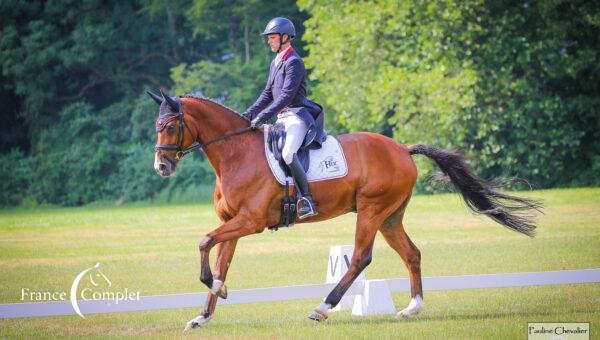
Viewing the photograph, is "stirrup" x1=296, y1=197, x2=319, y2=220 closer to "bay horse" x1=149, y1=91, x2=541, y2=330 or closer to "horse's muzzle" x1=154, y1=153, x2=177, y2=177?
"bay horse" x1=149, y1=91, x2=541, y2=330

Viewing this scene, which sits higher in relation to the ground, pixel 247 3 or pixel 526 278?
pixel 247 3

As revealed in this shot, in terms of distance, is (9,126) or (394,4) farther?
(9,126)

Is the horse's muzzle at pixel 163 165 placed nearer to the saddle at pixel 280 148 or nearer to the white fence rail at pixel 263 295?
the saddle at pixel 280 148

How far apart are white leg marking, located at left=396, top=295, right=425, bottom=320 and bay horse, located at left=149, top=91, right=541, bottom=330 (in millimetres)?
11

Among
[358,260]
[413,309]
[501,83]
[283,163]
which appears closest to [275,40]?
[283,163]

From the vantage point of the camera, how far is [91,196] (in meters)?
37.0

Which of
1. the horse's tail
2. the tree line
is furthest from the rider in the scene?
the tree line

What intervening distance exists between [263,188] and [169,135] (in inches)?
45.1

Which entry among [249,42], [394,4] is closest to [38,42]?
[249,42]

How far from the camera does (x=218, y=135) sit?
9.34 meters

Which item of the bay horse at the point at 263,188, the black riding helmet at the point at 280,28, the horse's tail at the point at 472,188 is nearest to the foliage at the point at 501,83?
the horse's tail at the point at 472,188

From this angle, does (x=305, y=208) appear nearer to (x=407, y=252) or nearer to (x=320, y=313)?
(x=320, y=313)

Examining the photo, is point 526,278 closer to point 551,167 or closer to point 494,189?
point 494,189

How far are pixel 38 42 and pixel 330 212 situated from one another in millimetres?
30729
